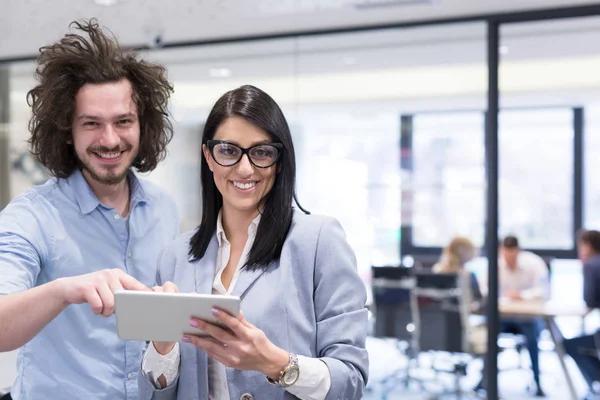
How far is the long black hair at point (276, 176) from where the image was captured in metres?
1.57

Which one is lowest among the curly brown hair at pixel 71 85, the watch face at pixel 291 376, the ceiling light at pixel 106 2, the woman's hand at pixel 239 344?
the watch face at pixel 291 376

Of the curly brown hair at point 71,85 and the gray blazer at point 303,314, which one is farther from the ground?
the curly brown hair at point 71,85

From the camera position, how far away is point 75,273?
1.82 meters

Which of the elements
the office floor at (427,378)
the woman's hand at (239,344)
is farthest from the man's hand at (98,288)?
the office floor at (427,378)

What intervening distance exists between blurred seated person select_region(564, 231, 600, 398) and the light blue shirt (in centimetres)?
355

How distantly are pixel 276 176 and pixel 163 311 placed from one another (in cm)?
52

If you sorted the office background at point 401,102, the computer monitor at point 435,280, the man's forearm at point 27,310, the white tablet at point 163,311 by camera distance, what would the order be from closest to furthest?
the white tablet at point 163,311, the man's forearm at point 27,310, the office background at point 401,102, the computer monitor at point 435,280

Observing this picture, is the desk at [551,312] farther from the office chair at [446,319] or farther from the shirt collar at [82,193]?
the shirt collar at [82,193]

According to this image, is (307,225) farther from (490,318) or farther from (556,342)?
(556,342)

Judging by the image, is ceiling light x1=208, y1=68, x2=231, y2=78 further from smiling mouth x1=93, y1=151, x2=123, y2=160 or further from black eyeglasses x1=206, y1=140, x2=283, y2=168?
black eyeglasses x1=206, y1=140, x2=283, y2=168

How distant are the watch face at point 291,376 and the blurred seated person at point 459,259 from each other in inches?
125

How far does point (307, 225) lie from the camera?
1594 millimetres

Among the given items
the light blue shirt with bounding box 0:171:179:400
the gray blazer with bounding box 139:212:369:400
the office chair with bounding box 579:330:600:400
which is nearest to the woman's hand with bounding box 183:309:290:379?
the gray blazer with bounding box 139:212:369:400

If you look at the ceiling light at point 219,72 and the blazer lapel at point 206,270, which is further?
the ceiling light at point 219,72
